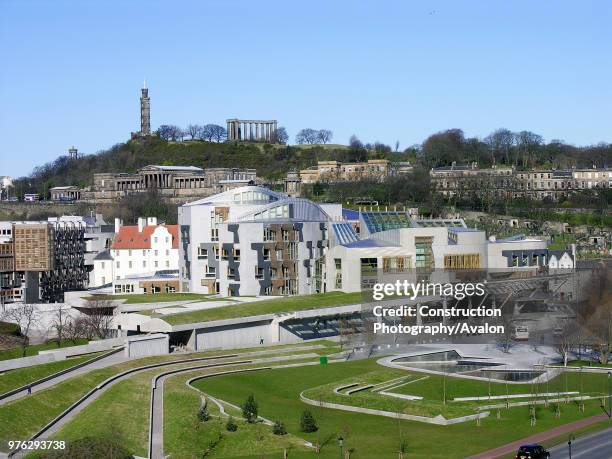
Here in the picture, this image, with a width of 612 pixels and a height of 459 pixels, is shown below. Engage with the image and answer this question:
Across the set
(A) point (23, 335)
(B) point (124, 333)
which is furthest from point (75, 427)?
(A) point (23, 335)

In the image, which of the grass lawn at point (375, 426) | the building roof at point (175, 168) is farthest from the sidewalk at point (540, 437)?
the building roof at point (175, 168)

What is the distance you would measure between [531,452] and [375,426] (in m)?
8.40

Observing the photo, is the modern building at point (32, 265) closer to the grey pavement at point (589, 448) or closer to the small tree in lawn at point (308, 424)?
the small tree in lawn at point (308, 424)

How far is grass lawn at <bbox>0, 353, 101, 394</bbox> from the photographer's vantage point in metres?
49.1

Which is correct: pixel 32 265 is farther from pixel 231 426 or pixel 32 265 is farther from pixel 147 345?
pixel 231 426

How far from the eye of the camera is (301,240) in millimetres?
84750

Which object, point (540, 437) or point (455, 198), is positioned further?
point (455, 198)

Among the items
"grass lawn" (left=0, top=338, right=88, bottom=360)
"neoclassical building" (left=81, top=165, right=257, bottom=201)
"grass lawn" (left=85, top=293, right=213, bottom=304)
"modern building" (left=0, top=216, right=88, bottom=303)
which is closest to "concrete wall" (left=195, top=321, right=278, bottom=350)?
"grass lawn" (left=0, top=338, right=88, bottom=360)

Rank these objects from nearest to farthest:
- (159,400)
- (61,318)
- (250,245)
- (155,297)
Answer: (159,400), (61,318), (250,245), (155,297)

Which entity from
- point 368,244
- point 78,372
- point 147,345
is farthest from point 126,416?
point 368,244

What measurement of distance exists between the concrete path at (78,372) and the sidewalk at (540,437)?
18222 mm

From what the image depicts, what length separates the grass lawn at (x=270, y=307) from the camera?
2603 inches

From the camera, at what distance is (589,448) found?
41625mm

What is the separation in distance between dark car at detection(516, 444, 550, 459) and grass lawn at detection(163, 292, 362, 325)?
28.6m
